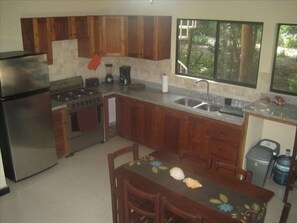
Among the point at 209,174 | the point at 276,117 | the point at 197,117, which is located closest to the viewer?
the point at 209,174

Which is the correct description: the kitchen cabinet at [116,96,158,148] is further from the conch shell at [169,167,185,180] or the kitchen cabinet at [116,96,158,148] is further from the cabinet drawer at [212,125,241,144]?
the conch shell at [169,167,185,180]

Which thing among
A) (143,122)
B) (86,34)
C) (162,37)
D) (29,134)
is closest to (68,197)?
(29,134)

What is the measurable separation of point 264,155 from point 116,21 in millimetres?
3003

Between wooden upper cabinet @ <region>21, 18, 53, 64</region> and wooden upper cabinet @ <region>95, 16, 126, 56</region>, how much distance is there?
83cm

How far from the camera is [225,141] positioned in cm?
405

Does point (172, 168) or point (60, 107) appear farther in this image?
point (60, 107)

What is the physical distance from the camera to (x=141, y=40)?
15.9 feet

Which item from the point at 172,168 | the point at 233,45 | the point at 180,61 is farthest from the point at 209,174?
the point at 180,61

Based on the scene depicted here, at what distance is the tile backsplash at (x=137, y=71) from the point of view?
4.48m

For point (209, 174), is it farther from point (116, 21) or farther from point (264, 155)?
point (116, 21)

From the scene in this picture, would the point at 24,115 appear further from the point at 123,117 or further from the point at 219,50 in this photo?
the point at 219,50

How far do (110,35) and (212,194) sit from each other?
338 cm

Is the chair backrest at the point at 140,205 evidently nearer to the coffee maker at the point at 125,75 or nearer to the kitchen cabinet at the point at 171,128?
the kitchen cabinet at the point at 171,128

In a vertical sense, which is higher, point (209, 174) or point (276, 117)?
point (276, 117)
